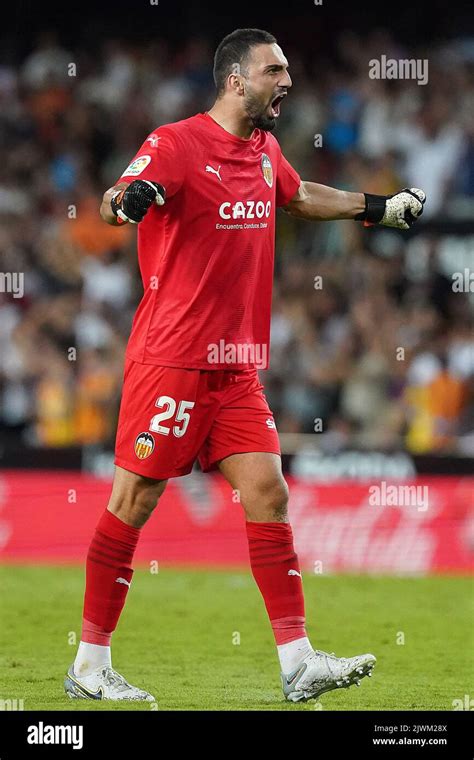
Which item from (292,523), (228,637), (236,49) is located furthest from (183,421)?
(292,523)

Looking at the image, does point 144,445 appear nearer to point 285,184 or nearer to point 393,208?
point 285,184

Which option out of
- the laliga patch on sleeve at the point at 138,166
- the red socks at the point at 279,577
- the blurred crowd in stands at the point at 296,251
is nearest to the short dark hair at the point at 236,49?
the laliga patch on sleeve at the point at 138,166

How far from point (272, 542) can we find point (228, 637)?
228 cm

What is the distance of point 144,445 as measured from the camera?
5.71 meters

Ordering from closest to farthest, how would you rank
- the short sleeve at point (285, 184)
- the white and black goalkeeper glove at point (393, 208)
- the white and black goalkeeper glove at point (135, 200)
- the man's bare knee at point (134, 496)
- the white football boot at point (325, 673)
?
1. the white and black goalkeeper glove at point (135, 200)
2. the white football boot at point (325, 673)
3. the man's bare knee at point (134, 496)
4. the short sleeve at point (285, 184)
5. the white and black goalkeeper glove at point (393, 208)

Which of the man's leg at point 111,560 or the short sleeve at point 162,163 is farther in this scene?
the man's leg at point 111,560

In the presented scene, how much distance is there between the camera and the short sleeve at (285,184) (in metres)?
6.12

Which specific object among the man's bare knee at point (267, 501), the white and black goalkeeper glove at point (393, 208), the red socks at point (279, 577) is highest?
the white and black goalkeeper glove at point (393, 208)

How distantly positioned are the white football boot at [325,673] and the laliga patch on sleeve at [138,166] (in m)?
2.11

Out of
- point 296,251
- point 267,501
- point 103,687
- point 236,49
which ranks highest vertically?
point 296,251

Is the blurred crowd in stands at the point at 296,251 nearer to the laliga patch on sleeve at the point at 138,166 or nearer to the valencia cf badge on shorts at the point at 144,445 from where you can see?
the valencia cf badge on shorts at the point at 144,445

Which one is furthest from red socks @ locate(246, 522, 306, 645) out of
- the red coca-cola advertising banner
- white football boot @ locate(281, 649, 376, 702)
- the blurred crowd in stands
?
Result: the blurred crowd in stands

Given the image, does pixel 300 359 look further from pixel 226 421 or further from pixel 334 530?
pixel 226 421

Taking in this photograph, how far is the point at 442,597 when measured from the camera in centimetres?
964
